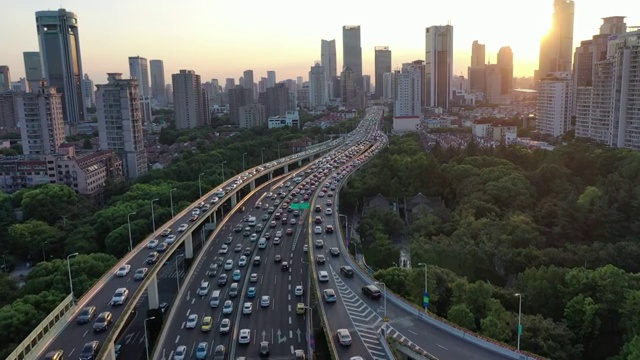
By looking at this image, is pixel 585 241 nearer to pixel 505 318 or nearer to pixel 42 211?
pixel 505 318

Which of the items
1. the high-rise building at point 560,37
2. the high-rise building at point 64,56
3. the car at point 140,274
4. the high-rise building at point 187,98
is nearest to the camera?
the car at point 140,274

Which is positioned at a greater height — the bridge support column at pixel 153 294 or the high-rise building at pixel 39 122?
the high-rise building at pixel 39 122

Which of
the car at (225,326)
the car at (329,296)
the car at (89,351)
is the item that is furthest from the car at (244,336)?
the car at (89,351)

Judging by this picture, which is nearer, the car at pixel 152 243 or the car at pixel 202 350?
the car at pixel 202 350

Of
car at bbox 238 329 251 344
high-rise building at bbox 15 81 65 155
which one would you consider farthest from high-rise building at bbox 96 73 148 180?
car at bbox 238 329 251 344

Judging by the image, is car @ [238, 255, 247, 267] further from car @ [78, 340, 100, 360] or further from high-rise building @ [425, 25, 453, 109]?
high-rise building @ [425, 25, 453, 109]

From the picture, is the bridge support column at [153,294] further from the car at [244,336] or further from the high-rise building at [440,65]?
the high-rise building at [440,65]

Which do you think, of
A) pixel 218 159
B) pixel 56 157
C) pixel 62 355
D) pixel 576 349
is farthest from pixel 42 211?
pixel 576 349
